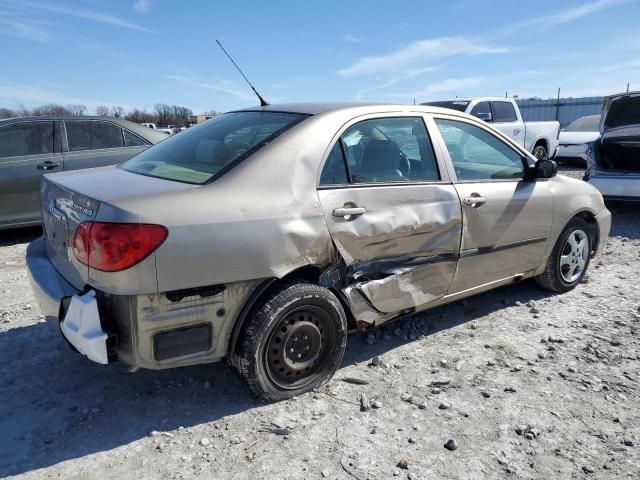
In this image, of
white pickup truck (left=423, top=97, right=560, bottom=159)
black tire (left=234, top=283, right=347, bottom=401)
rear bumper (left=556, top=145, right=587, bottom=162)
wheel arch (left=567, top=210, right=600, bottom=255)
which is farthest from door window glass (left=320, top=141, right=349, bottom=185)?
rear bumper (left=556, top=145, right=587, bottom=162)

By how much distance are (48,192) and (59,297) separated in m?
0.78

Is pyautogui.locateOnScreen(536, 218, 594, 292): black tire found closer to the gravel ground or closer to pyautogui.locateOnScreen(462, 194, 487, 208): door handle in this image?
the gravel ground

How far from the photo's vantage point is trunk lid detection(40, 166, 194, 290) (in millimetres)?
2434

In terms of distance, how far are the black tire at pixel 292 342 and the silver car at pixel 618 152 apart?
6188 mm

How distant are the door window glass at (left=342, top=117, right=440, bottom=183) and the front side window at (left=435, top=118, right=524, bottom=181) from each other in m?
0.21

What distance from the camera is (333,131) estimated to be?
9.81 ft

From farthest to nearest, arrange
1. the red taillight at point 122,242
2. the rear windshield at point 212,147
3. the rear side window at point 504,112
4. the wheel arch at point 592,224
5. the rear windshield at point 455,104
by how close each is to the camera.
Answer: the rear side window at point 504,112
the rear windshield at point 455,104
the wheel arch at point 592,224
the rear windshield at point 212,147
the red taillight at point 122,242

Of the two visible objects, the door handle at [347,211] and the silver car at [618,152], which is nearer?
the door handle at [347,211]

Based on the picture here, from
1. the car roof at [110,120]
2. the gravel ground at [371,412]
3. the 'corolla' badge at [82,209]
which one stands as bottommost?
the gravel ground at [371,412]

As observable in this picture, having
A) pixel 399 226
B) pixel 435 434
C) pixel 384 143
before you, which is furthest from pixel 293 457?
pixel 384 143

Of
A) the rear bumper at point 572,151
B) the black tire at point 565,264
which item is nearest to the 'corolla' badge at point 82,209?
the black tire at point 565,264

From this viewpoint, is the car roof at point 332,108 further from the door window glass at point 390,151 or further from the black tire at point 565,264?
the black tire at point 565,264

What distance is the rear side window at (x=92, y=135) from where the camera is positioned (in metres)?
6.66

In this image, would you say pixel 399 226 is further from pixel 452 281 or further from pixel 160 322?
pixel 160 322
